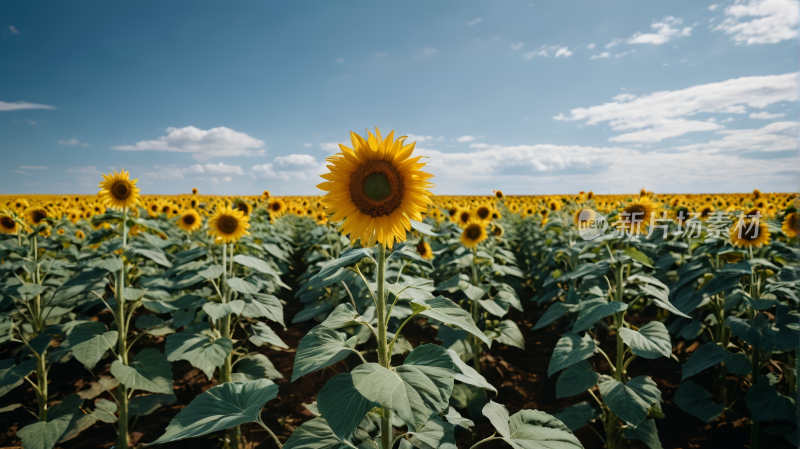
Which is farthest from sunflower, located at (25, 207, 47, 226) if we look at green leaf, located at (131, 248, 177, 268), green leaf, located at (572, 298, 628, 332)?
green leaf, located at (572, 298, 628, 332)

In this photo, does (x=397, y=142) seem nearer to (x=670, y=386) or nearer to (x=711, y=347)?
(x=711, y=347)

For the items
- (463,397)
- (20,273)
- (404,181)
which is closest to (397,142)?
(404,181)

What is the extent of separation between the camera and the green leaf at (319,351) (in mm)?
1521

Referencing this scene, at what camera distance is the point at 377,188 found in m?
1.95

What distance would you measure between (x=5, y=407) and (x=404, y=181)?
488 centimetres

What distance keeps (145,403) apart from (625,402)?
13.2 feet

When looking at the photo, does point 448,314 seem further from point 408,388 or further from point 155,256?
point 155,256

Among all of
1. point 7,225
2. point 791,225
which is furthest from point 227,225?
point 791,225

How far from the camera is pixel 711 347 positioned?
12.8ft

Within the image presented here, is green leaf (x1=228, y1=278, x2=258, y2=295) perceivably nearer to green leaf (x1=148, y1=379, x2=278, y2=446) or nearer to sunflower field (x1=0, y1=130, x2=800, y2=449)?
sunflower field (x1=0, y1=130, x2=800, y2=449)

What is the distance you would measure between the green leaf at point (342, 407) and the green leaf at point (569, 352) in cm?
182

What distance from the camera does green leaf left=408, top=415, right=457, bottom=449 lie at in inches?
71.2

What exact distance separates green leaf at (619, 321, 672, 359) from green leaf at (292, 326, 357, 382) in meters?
2.13

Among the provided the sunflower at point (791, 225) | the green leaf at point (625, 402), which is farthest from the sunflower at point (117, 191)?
the sunflower at point (791, 225)
